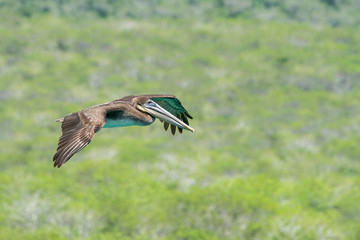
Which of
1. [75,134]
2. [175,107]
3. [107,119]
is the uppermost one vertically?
[175,107]

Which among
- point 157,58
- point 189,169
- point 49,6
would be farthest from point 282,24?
point 189,169

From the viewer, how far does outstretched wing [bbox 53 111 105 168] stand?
8.27 metres

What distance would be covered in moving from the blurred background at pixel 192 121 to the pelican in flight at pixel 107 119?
20.3 m

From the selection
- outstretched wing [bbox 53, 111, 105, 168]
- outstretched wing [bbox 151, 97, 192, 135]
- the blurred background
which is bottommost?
outstretched wing [bbox 53, 111, 105, 168]

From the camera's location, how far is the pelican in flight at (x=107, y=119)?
27.9 feet

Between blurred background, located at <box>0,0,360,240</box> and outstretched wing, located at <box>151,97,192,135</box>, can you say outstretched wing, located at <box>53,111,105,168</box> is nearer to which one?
outstretched wing, located at <box>151,97,192,135</box>

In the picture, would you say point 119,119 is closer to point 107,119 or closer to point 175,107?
point 107,119

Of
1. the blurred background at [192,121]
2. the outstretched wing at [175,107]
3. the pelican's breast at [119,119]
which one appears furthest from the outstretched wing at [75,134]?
the blurred background at [192,121]

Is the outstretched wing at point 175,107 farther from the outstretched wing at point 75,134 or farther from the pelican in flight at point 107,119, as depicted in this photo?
the outstretched wing at point 75,134

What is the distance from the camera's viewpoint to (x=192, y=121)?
69.1m

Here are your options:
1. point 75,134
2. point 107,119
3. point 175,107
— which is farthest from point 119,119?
point 175,107

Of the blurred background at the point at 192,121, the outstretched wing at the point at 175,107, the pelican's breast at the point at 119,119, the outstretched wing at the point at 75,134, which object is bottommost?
the outstretched wing at the point at 75,134

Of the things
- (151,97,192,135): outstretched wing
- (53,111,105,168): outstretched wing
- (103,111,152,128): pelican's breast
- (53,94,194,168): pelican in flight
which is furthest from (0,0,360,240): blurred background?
(53,111,105,168): outstretched wing

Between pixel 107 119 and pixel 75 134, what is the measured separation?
50.2 inches
